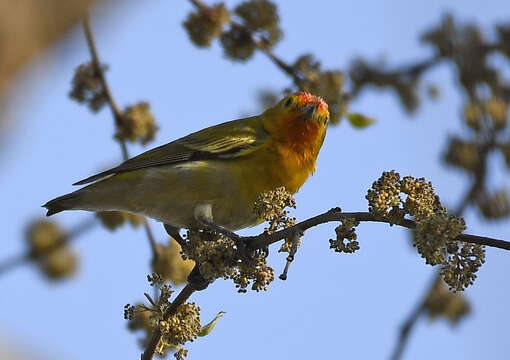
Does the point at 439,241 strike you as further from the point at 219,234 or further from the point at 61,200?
the point at 61,200

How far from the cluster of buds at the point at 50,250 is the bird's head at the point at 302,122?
1.83 meters

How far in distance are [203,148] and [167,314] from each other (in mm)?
2446

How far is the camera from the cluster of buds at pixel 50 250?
5.46 meters

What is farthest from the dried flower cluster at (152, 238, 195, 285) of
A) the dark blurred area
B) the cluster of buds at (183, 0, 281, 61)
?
the dark blurred area

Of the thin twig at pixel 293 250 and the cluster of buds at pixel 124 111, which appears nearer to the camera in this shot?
the thin twig at pixel 293 250

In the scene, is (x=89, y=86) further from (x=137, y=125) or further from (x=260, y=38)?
(x=260, y=38)

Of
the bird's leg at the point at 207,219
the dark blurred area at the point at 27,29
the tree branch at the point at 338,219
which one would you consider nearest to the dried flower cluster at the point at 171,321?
the tree branch at the point at 338,219

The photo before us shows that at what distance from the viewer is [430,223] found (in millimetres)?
2736

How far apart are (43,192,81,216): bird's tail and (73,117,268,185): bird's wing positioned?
0.70 feet

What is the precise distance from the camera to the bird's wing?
572 cm

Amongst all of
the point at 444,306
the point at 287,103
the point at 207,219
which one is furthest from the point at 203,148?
the point at 444,306

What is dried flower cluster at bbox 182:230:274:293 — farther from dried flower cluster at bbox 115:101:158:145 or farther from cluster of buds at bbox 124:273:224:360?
dried flower cluster at bbox 115:101:158:145

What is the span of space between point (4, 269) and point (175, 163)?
5.43 ft

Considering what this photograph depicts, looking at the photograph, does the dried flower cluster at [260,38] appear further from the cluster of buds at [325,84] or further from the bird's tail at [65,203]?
the bird's tail at [65,203]
